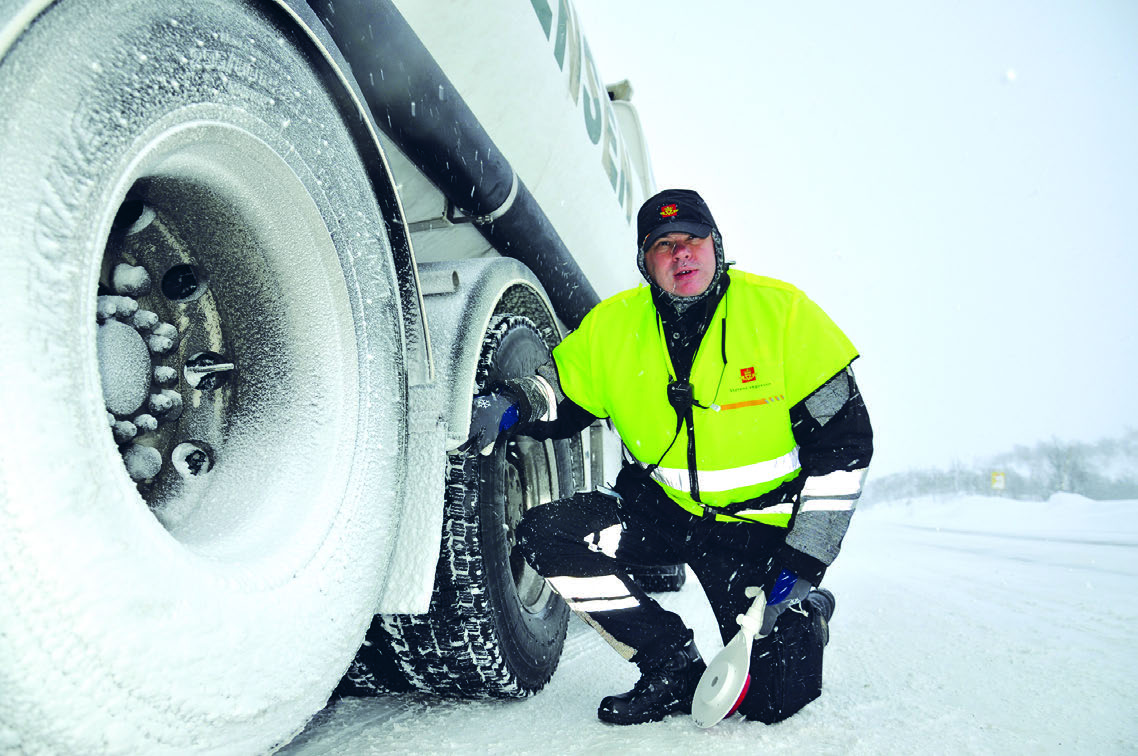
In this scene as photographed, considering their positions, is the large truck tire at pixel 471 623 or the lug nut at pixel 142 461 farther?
the large truck tire at pixel 471 623

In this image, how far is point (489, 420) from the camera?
161 centimetres

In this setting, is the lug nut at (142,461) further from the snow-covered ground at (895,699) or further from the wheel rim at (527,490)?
the wheel rim at (527,490)

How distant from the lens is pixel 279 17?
1.04 meters

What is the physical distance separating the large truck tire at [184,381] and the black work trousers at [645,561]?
2.43ft

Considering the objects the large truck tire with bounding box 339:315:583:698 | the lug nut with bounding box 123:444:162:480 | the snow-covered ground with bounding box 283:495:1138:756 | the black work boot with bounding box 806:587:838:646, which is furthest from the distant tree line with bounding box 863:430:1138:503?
the lug nut with bounding box 123:444:162:480

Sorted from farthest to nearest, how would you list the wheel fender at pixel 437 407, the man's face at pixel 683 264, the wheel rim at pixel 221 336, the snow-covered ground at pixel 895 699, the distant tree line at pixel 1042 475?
the distant tree line at pixel 1042 475 < the man's face at pixel 683 264 < the snow-covered ground at pixel 895 699 < the wheel fender at pixel 437 407 < the wheel rim at pixel 221 336

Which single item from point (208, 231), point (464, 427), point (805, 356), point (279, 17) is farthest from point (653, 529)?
point (279, 17)

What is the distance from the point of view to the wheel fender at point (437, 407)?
130 cm

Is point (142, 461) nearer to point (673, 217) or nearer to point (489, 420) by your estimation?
point (489, 420)

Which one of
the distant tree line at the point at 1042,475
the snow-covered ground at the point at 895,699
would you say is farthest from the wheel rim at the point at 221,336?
the distant tree line at the point at 1042,475

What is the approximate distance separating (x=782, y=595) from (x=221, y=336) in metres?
1.36

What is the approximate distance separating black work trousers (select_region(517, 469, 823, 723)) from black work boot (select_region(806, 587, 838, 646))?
26 mm

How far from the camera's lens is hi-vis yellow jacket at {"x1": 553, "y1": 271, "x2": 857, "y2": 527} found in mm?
1769

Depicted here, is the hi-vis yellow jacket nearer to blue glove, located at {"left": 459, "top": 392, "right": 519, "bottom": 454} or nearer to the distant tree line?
blue glove, located at {"left": 459, "top": 392, "right": 519, "bottom": 454}
